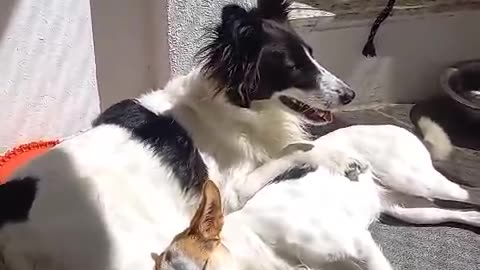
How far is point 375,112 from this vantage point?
293 centimetres

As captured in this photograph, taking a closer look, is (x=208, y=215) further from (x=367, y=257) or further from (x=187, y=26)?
(x=187, y=26)

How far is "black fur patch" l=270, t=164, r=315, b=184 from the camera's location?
1957 millimetres

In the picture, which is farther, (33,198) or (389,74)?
(389,74)

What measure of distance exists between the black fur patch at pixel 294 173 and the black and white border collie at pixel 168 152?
0.45 feet

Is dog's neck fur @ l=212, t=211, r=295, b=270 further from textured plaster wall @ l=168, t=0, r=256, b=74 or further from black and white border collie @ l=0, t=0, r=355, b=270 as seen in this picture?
textured plaster wall @ l=168, t=0, r=256, b=74

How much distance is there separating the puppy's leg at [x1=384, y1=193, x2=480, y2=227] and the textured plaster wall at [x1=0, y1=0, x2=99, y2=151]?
1059 millimetres

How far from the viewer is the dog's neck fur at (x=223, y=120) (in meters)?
2.09

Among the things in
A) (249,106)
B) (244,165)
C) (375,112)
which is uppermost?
(249,106)

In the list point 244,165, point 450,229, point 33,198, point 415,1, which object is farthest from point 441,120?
point 33,198

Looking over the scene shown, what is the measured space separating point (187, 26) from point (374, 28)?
74 centimetres

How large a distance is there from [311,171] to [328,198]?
0.11 metres

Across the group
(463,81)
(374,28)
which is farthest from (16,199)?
(463,81)

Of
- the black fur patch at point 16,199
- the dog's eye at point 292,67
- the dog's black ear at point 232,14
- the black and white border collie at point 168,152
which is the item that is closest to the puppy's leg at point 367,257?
the black and white border collie at point 168,152

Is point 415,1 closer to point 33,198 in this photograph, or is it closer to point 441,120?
point 441,120
